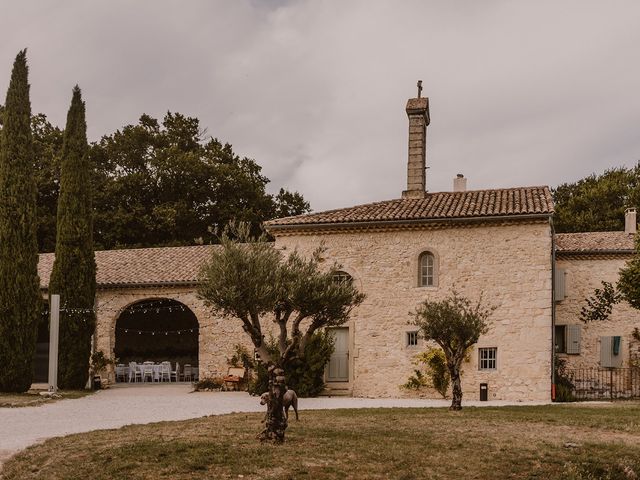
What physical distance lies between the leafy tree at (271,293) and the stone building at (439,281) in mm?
9098

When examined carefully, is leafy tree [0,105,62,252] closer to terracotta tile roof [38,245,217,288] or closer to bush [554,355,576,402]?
terracotta tile roof [38,245,217,288]

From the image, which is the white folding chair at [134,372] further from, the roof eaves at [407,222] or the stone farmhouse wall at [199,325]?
the roof eaves at [407,222]

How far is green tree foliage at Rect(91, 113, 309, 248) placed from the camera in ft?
130

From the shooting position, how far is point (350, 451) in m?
11.7

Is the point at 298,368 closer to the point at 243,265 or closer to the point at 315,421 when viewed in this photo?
the point at 315,421

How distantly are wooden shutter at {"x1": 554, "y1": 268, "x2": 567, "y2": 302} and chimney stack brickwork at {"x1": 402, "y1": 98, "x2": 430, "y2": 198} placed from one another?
17.1 feet

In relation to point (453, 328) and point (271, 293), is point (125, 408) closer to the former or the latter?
point (453, 328)

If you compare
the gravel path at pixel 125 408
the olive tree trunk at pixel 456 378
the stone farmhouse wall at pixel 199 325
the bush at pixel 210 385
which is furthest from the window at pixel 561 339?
the bush at pixel 210 385

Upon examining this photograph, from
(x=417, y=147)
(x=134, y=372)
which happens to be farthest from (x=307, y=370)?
(x=134, y=372)

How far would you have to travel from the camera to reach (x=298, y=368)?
74.8 ft

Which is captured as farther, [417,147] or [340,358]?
[417,147]

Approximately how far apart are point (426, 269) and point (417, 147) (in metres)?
4.70

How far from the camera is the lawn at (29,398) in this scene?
748 inches

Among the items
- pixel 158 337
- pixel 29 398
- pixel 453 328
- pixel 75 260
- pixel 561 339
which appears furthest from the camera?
pixel 158 337
